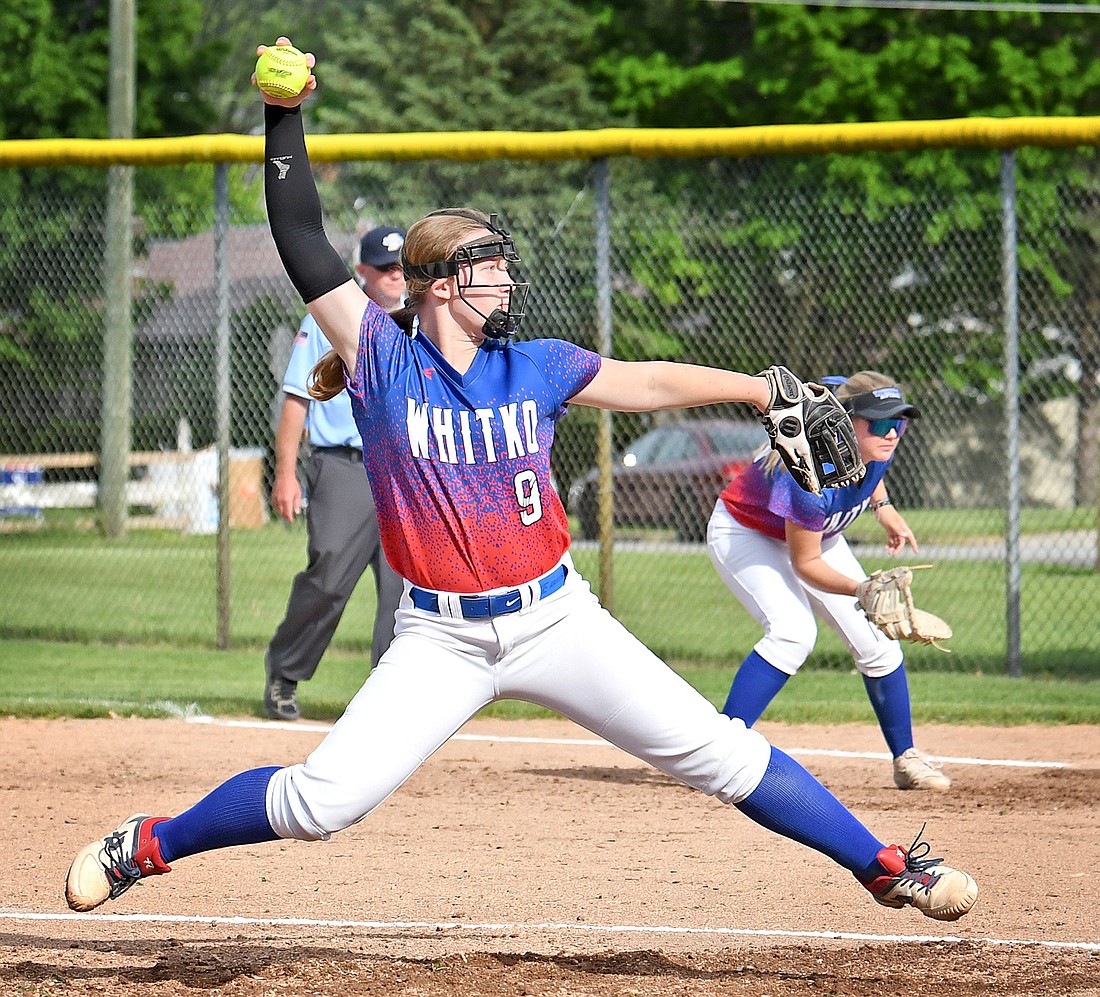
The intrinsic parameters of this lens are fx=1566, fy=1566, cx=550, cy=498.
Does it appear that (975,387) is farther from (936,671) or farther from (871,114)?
(871,114)

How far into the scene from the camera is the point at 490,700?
366 centimetres

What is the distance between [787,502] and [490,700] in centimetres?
219

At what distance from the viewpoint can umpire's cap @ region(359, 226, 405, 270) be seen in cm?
646

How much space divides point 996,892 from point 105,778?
136 inches

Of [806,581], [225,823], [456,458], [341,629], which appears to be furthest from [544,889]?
[341,629]

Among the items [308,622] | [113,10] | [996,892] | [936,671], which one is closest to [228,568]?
[308,622]

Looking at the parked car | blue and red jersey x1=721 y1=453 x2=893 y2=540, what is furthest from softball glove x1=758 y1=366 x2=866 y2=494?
the parked car

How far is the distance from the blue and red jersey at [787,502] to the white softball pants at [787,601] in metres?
0.08

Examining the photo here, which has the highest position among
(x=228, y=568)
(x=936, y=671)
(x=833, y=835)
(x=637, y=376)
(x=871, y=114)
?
(x=871, y=114)

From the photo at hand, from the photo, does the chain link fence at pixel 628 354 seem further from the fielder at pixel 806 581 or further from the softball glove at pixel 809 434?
the softball glove at pixel 809 434

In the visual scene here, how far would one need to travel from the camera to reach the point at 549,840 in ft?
17.3

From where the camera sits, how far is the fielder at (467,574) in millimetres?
3521

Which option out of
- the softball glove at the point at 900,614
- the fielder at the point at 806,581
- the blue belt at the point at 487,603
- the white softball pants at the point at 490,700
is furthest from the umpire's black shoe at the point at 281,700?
the blue belt at the point at 487,603

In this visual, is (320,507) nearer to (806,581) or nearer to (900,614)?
(806,581)
